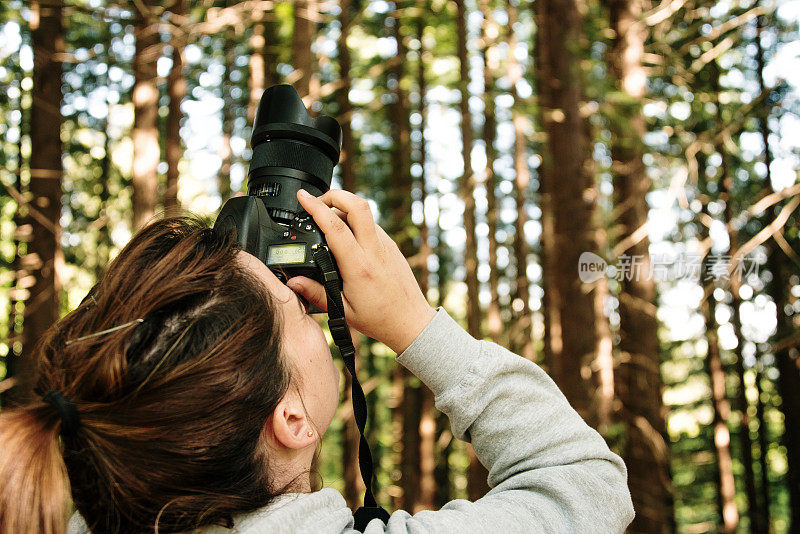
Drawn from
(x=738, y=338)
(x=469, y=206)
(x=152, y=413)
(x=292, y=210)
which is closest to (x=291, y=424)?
(x=152, y=413)

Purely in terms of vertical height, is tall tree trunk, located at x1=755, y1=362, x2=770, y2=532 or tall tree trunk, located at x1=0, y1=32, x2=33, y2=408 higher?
tall tree trunk, located at x1=0, y1=32, x2=33, y2=408

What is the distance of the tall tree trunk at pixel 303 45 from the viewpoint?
5117 millimetres

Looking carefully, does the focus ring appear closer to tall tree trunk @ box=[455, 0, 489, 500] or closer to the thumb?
the thumb

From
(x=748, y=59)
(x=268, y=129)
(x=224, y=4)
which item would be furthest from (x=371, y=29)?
(x=268, y=129)

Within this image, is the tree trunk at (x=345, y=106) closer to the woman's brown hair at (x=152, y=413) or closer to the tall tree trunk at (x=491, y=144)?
the tall tree trunk at (x=491, y=144)

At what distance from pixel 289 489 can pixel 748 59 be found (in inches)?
544

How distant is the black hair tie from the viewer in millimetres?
1049

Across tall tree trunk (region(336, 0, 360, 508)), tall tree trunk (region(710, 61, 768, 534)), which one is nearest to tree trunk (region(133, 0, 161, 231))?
tall tree trunk (region(336, 0, 360, 508))

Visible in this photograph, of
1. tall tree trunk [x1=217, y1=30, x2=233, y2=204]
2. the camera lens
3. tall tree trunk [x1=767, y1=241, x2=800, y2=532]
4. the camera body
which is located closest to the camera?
the camera body

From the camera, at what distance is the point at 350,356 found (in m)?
1.36

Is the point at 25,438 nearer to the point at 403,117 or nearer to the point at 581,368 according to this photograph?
the point at 581,368

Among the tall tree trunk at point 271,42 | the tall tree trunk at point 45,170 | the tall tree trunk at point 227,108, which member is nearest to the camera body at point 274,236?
the tall tree trunk at point 45,170

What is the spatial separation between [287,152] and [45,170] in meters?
6.89

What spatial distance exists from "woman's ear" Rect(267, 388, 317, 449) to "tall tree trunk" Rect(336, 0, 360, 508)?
5.49m
